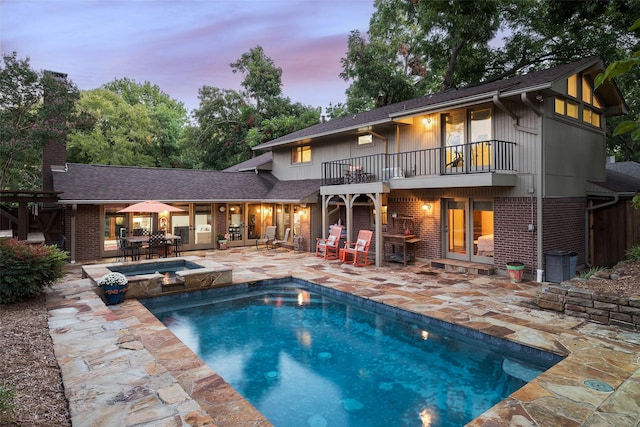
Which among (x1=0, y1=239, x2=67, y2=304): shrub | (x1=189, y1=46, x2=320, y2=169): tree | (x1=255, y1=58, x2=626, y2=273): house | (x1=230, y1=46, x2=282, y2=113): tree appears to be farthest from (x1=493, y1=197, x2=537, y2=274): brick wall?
(x1=230, y1=46, x2=282, y2=113): tree

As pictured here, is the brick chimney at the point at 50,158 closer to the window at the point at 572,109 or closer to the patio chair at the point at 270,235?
the patio chair at the point at 270,235

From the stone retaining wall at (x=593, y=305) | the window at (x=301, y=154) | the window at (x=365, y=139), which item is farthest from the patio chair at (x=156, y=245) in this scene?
the stone retaining wall at (x=593, y=305)

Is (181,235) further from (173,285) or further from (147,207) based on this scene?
(173,285)

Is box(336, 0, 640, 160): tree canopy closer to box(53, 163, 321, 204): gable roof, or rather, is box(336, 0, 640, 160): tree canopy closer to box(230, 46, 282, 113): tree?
box(230, 46, 282, 113): tree

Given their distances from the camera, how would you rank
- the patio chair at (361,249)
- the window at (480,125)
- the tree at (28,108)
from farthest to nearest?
the tree at (28,108)
the patio chair at (361,249)
the window at (480,125)

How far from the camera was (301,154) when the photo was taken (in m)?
18.6

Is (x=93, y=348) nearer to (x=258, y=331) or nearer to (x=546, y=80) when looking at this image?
(x=258, y=331)

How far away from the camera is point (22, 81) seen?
52.5ft

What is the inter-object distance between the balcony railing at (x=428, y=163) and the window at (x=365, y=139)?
64 centimetres

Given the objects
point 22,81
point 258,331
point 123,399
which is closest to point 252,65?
point 22,81

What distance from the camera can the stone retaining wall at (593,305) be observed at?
20.5ft

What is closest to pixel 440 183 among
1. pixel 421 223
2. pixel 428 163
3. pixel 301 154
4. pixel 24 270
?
pixel 428 163

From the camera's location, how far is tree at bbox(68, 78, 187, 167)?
90.7 feet

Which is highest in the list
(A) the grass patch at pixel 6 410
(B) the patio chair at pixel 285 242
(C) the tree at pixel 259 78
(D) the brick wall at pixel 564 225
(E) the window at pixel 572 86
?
(C) the tree at pixel 259 78
